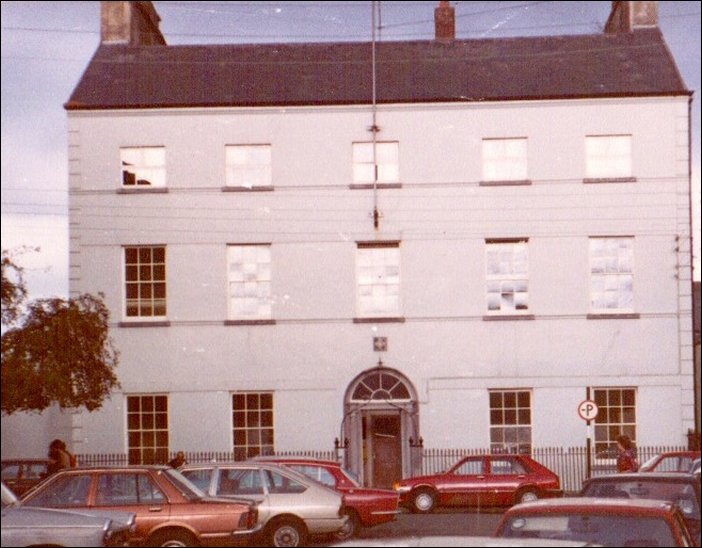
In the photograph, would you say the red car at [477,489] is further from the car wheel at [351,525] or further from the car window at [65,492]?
the car window at [65,492]

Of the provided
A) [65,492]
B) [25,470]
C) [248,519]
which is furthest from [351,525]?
[25,470]

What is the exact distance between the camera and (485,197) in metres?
33.7

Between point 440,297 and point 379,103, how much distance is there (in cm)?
564

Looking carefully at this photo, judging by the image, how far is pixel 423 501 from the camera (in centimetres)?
2780

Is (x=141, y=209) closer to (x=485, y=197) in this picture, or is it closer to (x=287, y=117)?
(x=287, y=117)

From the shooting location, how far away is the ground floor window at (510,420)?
33125 millimetres

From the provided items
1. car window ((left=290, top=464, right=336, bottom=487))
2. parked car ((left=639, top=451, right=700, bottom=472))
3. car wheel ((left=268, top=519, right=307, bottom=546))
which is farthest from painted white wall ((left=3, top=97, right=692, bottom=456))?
car wheel ((left=268, top=519, right=307, bottom=546))

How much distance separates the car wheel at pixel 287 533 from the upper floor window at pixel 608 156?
Result: 17848 millimetres

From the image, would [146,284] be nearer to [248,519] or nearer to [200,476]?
[200,476]

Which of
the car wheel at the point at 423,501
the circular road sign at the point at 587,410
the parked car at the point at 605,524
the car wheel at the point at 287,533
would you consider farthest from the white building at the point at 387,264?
the parked car at the point at 605,524

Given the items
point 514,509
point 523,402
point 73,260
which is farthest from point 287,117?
point 514,509

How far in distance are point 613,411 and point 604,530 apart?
959 inches

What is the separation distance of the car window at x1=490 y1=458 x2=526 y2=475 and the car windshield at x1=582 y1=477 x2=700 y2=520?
1454 centimetres

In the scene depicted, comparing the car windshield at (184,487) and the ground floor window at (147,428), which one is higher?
the car windshield at (184,487)
